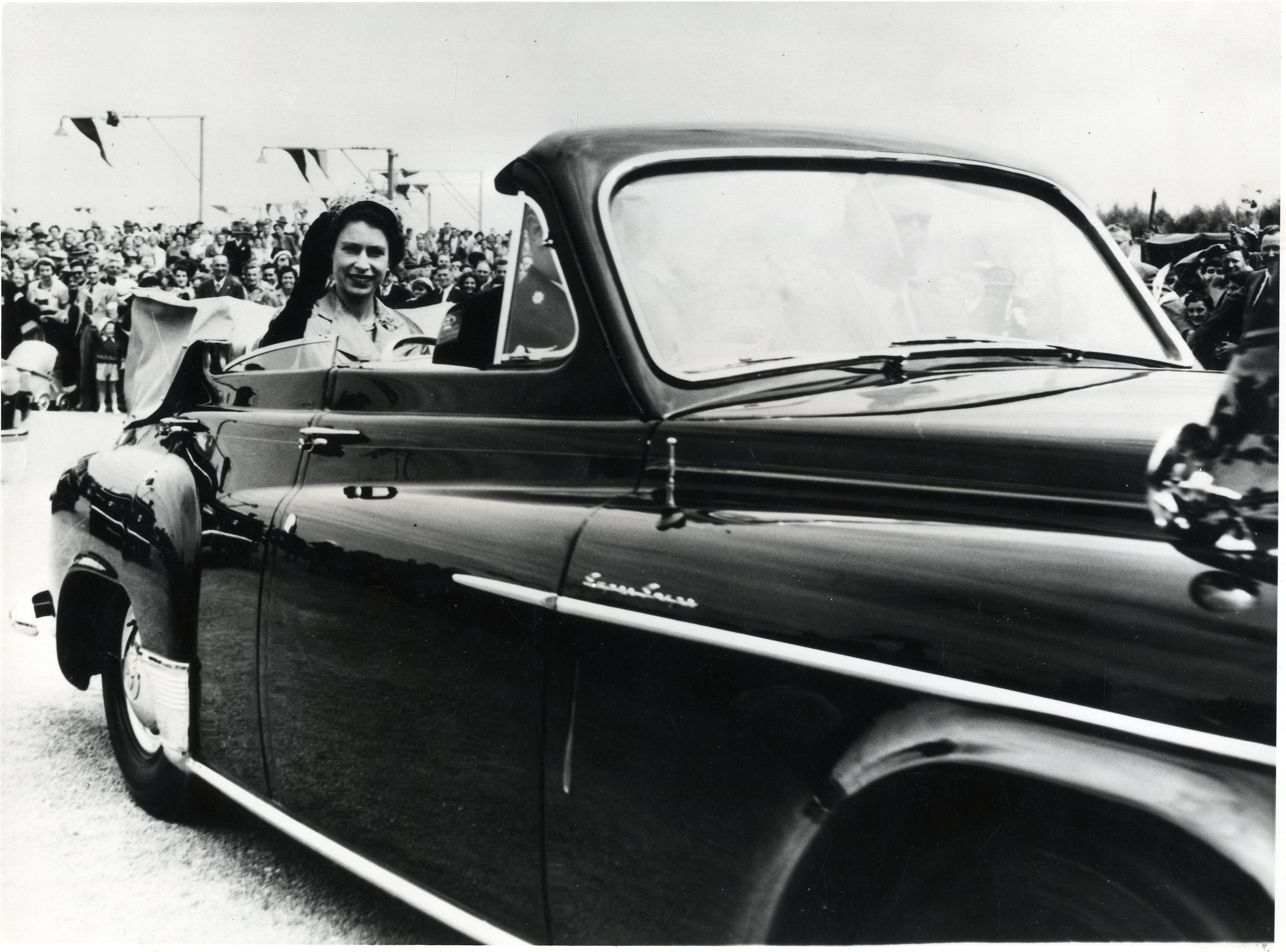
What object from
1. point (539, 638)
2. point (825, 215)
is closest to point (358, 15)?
point (825, 215)

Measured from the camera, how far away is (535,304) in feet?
6.95

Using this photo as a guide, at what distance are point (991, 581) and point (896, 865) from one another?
374mm

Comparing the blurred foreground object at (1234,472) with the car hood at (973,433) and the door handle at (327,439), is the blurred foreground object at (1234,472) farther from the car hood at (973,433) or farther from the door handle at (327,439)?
the door handle at (327,439)

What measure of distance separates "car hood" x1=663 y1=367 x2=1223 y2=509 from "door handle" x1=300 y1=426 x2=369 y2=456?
90 cm

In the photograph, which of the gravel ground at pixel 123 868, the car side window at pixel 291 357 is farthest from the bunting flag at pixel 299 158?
the gravel ground at pixel 123 868

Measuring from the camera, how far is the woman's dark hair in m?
2.92

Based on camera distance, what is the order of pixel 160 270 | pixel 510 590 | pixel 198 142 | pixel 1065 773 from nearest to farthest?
pixel 1065 773 < pixel 510 590 < pixel 198 142 < pixel 160 270

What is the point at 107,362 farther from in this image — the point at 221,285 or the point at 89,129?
the point at 89,129

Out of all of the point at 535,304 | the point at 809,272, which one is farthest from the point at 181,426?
the point at 809,272

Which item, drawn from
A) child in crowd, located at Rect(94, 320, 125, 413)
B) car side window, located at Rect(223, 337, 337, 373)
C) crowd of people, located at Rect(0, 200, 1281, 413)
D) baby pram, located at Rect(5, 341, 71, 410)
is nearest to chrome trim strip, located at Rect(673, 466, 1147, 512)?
crowd of people, located at Rect(0, 200, 1281, 413)

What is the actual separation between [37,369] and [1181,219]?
11.2 ft

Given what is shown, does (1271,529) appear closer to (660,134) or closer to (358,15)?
(660,134)

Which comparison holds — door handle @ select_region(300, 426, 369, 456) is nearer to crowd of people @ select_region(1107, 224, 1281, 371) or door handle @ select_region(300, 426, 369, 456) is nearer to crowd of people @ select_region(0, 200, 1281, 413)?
crowd of people @ select_region(0, 200, 1281, 413)

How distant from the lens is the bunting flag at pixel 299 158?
2926 millimetres
